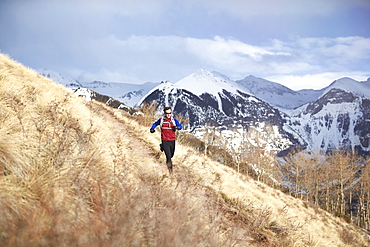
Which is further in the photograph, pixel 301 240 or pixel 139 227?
pixel 301 240

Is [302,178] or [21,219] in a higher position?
[21,219]

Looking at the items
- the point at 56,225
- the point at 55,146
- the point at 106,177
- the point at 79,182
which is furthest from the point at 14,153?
the point at 56,225

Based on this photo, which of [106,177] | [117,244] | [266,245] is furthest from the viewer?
[266,245]

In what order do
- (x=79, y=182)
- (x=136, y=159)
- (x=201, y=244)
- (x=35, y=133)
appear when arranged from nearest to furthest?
(x=201, y=244) < (x=79, y=182) < (x=35, y=133) < (x=136, y=159)

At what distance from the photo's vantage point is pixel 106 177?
3.12 meters

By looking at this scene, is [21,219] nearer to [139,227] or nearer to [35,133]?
[139,227]

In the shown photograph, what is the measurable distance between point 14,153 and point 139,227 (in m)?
1.93

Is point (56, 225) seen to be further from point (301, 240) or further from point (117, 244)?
point (301, 240)

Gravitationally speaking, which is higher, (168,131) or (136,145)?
(168,131)

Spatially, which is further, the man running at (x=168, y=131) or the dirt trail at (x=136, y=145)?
the man running at (x=168, y=131)

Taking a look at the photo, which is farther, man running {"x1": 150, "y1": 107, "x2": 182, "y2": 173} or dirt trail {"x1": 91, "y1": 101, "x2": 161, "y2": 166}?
man running {"x1": 150, "y1": 107, "x2": 182, "y2": 173}

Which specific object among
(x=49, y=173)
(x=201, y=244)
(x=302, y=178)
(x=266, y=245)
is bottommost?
(x=302, y=178)

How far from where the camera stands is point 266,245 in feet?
14.0

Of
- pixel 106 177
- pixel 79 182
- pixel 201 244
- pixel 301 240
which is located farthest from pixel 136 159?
pixel 301 240
